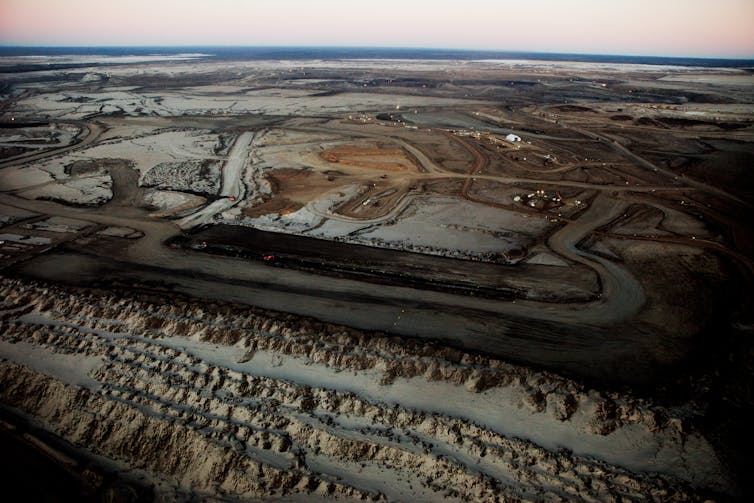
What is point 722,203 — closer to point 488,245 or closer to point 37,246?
point 488,245

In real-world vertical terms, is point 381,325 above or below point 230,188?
below

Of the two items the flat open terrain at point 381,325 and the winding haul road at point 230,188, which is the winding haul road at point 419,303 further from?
→ the winding haul road at point 230,188

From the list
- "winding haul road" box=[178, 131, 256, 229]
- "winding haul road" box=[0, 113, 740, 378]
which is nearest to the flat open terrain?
"winding haul road" box=[0, 113, 740, 378]

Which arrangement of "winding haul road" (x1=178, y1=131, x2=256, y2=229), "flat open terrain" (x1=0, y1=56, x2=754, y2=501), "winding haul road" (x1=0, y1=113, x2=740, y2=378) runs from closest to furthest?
"flat open terrain" (x1=0, y1=56, x2=754, y2=501) → "winding haul road" (x1=0, y1=113, x2=740, y2=378) → "winding haul road" (x1=178, y1=131, x2=256, y2=229)

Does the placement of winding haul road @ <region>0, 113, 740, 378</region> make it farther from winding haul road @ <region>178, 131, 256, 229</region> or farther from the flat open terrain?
winding haul road @ <region>178, 131, 256, 229</region>

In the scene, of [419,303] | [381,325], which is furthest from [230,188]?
[381,325]

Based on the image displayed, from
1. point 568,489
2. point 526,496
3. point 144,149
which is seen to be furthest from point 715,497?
point 144,149

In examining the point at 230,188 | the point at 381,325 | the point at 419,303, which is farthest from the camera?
the point at 230,188

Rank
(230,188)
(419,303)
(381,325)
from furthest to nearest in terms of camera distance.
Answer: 1. (230,188)
2. (419,303)
3. (381,325)

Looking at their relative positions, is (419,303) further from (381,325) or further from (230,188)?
(230,188)
